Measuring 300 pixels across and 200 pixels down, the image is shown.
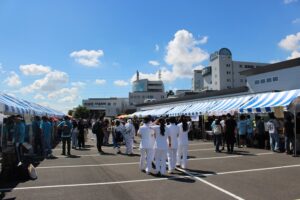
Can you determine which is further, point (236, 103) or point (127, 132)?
point (236, 103)

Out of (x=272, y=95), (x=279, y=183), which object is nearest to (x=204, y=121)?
(x=272, y=95)

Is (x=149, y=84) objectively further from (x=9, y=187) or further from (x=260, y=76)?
(x=9, y=187)

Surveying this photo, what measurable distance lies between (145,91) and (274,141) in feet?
519

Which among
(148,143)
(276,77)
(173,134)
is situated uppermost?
(276,77)

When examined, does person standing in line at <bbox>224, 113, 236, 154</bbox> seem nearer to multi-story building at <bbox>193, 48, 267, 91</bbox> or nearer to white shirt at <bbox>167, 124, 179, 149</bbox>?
white shirt at <bbox>167, 124, 179, 149</bbox>

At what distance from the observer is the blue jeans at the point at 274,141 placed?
17.2m

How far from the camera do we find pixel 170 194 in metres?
8.15

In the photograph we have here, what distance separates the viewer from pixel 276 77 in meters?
46.1

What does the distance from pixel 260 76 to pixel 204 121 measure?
23.8 meters

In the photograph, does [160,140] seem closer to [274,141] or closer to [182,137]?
[182,137]

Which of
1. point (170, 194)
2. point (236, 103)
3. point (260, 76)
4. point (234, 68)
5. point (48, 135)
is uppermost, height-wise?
point (234, 68)

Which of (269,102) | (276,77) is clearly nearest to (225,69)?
(276,77)

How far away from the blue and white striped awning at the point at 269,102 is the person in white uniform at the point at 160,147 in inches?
361

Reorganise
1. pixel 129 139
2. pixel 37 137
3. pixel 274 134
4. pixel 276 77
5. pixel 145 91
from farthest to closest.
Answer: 1. pixel 145 91
2. pixel 276 77
3. pixel 129 139
4. pixel 274 134
5. pixel 37 137
